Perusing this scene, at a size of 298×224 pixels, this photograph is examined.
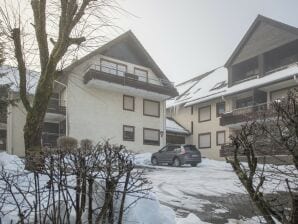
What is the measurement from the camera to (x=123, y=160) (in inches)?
184

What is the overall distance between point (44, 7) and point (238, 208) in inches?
332

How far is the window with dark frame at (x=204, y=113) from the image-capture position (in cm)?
3966

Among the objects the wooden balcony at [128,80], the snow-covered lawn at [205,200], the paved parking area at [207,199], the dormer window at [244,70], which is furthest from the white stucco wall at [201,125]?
the paved parking area at [207,199]

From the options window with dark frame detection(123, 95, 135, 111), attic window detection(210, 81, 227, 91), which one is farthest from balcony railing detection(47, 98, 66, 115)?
attic window detection(210, 81, 227, 91)

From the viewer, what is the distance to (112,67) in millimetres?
33625

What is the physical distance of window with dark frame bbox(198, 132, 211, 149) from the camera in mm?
39094

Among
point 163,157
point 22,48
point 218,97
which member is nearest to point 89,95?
point 163,157

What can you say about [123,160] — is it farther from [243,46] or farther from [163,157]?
[243,46]

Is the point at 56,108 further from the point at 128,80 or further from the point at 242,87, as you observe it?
Result: the point at 242,87

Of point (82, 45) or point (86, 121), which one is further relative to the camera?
point (86, 121)

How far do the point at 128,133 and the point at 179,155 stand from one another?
7.52 m

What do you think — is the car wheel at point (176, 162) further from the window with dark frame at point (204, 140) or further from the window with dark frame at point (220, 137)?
the window with dark frame at point (204, 140)

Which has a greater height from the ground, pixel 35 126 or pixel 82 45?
pixel 82 45

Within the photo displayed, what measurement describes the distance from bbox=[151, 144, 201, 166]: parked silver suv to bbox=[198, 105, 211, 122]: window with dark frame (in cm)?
1133
